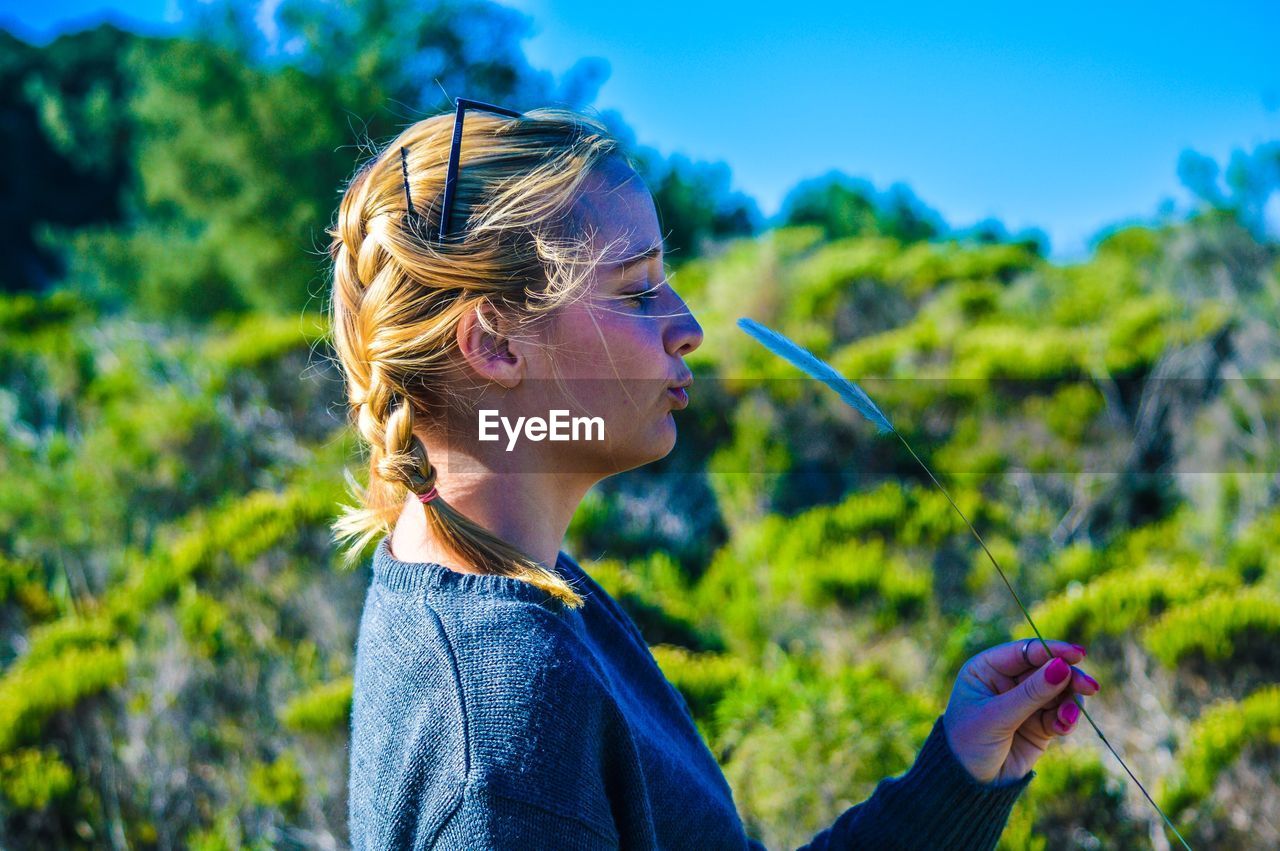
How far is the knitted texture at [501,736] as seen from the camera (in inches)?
36.1

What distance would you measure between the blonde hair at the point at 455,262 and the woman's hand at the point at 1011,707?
0.60 meters

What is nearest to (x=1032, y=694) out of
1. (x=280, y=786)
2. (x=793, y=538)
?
(x=280, y=786)

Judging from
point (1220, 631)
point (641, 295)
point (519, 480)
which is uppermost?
point (641, 295)

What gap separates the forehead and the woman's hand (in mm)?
688

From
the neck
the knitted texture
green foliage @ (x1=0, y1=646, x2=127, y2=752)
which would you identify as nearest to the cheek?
the neck

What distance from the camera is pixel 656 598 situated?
4059mm

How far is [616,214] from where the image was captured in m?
1.22

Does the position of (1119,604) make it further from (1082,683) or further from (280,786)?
(280,786)

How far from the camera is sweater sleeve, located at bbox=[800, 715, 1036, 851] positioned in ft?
4.52

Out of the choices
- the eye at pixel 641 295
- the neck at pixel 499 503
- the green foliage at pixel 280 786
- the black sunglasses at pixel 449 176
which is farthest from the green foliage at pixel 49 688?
the eye at pixel 641 295

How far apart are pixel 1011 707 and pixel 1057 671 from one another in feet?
0.26

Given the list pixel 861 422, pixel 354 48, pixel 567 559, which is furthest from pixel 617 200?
pixel 354 48

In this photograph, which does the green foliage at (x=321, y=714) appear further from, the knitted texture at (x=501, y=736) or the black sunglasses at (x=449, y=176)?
the black sunglasses at (x=449, y=176)

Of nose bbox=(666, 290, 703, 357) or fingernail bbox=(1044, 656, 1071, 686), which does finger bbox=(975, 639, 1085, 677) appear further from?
nose bbox=(666, 290, 703, 357)
